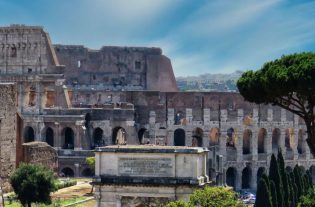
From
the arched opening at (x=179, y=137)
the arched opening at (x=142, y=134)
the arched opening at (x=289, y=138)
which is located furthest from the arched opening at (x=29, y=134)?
the arched opening at (x=289, y=138)

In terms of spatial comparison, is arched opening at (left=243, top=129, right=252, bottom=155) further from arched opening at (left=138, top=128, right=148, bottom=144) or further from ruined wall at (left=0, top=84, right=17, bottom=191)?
ruined wall at (left=0, top=84, right=17, bottom=191)

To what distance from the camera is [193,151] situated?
29.6 meters

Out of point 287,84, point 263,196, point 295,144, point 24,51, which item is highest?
point 24,51

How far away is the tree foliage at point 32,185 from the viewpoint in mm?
33125

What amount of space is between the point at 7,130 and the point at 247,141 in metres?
30.1

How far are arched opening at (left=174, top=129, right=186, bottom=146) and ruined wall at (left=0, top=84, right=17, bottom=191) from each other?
26181 mm

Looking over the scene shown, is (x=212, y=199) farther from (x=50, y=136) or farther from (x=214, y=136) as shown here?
(x=214, y=136)

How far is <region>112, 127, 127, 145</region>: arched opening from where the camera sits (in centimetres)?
6136

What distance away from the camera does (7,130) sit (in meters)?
37.9

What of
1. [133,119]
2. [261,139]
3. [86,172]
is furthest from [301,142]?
[86,172]

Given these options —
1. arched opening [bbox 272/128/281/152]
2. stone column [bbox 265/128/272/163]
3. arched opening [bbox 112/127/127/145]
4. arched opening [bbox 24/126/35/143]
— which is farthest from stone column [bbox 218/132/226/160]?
arched opening [bbox 24/126/35/143]

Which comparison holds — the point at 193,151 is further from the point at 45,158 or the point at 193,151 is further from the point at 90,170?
the point at 90,170

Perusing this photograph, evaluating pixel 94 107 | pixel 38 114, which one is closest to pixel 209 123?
pixel 94 107

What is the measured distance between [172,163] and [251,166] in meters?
33.2
